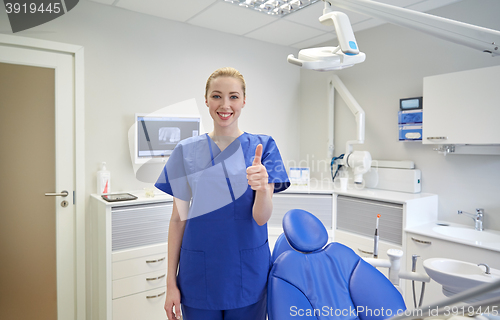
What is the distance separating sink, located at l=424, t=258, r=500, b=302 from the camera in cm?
142

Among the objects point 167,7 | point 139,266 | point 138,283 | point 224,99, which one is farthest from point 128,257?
point 167,7

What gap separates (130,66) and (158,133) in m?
0.62

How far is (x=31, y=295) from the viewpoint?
89.7 inches

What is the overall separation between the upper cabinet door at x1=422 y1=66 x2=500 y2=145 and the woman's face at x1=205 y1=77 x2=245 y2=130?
5.50 ft

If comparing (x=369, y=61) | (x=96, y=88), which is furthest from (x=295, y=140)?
(x=96, y=88)

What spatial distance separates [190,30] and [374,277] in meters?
2.54

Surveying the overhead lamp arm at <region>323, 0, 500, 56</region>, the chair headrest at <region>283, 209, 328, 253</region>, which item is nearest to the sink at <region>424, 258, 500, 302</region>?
the chair headrest at <region>283, 209, 328, 253</region>

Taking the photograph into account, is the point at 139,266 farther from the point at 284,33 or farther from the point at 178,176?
the point at 284,33

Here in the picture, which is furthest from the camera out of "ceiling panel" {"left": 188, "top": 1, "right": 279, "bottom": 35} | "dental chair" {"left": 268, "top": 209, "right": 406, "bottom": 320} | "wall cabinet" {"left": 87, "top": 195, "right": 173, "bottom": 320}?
"ceiling panel" {"left": 188, "top": 1, "right": 279, "bottom": 35}

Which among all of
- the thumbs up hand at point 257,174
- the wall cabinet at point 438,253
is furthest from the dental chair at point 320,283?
the wall cabinet at point 438,253

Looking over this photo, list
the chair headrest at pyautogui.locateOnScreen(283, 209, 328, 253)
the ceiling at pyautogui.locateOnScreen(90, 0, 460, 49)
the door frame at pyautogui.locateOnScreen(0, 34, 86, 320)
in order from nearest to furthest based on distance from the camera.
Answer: the chair headrest at pyautogui.locateOnScreen(283, 209, 328, 253)
the door frame at pyautogui.locateOnScreen(0, 34, 86, 320)
the ceiling at pyautogui.locateOnScreen(90, 0, 460, 49)

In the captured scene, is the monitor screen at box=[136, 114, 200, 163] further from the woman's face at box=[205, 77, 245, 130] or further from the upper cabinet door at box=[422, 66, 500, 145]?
the upper cabinet door at box=[422, 66, 500, 145]

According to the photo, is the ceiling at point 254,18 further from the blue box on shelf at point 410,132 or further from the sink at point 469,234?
the sink at point 469,234

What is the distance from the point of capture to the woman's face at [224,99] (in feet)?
4.09
